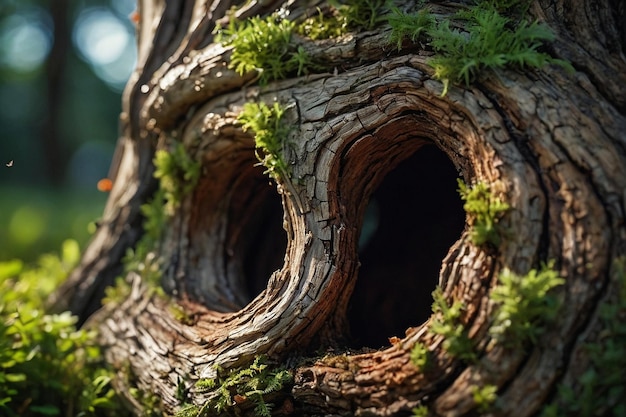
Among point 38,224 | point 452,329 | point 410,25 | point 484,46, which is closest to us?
point 452,329

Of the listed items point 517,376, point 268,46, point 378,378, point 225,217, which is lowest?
point 517,376

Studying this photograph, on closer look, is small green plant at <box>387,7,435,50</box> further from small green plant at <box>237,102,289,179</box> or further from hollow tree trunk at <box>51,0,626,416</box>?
small green plant at <box>237,102,289,179</box>

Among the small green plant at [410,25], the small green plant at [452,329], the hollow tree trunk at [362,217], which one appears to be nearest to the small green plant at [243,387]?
the hollow tree trunk at [362,217]

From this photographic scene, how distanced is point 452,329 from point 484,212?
481 mm

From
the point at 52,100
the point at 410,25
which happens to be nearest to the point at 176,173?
the point at 410,25

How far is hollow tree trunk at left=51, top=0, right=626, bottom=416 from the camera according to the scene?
232 centimetres

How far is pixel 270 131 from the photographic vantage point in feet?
9.86

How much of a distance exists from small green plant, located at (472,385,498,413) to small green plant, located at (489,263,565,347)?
178 mm

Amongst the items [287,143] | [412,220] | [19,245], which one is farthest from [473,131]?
[19,245]

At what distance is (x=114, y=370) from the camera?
11.6ft

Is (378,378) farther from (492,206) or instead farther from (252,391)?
(492,206)

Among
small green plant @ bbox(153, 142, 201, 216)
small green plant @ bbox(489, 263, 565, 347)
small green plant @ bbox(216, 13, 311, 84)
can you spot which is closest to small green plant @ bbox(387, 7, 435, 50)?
small green plant @ bbox(216, 13, 311, 84)

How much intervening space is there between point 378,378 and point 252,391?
625 mm

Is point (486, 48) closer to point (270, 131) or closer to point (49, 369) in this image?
point (270, 131)
